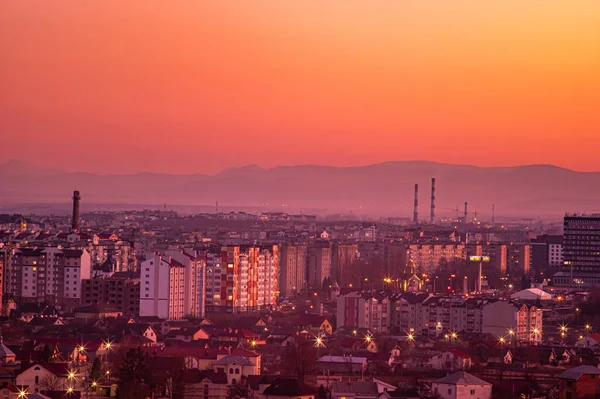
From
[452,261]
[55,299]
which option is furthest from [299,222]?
[55,299]

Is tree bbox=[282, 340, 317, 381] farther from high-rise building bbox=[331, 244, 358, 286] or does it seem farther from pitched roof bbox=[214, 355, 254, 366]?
high-rise building bbox=[331, 244, 358, 286]

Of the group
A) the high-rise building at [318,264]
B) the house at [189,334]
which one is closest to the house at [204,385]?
the house at [189,334]

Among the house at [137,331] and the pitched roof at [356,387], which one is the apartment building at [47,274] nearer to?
the house at [137,331]

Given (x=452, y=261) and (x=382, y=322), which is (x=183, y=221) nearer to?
(x=452, y=261)

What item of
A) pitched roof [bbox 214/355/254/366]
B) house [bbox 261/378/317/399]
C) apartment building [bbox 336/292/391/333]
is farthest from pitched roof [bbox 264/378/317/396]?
apartment building [bbox 336/292/391/333]

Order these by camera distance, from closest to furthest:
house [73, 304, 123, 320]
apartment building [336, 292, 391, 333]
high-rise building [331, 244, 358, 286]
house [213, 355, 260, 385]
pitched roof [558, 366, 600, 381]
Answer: pitched roof [558, 366, 600, 381]
house [213, 355, 260, 385]
house [73, 304, 123, 320]
apartment building [336, 292, 391, 333]
high-rise building [331, 244, 358, 286]

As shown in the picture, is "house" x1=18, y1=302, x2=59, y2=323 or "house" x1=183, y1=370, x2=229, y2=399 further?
"house" x1=18, y1=302, x2=59, y2=323
